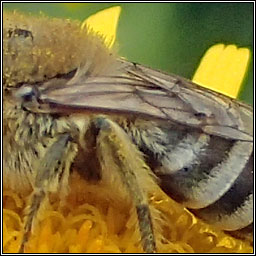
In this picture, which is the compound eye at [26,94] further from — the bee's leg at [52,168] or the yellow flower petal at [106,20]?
the yellow flower petal at [106,20]

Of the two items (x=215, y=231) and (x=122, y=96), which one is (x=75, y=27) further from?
(x=215, y=231)

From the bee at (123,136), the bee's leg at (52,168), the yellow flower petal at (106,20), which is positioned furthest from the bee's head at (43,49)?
the yellow flower petal at (106,20)

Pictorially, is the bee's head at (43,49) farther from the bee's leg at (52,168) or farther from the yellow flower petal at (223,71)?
the yellow flower petal at (223,71)

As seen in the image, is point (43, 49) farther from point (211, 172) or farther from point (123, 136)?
point (211, 172)

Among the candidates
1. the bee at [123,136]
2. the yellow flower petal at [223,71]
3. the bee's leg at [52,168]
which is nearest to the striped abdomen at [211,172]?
the bee at [123,136]

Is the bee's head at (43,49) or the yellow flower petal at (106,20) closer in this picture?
the bee's head at (43,49)

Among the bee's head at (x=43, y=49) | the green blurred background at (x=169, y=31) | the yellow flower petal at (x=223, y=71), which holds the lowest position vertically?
the yellow flower petal at (x=223, y=71)

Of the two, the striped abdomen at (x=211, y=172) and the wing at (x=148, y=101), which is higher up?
the wing at (x=148, y=101)
